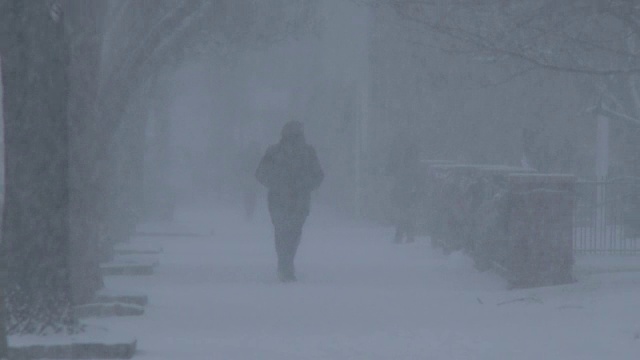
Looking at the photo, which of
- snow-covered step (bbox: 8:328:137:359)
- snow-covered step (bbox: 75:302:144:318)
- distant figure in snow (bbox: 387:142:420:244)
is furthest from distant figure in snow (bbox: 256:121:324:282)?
snow-covered step (bbox: 8:328:137:359)

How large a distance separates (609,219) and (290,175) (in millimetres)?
4893

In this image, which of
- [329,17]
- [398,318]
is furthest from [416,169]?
[329,17]

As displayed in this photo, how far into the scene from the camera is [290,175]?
50.4 feet

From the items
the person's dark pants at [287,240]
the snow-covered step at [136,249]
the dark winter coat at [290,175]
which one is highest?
the dark winter coat at [290,175]

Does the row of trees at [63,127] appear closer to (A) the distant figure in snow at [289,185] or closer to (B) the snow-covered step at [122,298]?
(B) the snow-covered step at [122,298]

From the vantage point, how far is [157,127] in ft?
124

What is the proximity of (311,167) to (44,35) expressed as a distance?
6942 millimetres

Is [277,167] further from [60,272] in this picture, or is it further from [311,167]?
[60,272]

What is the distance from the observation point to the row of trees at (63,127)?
345 inches

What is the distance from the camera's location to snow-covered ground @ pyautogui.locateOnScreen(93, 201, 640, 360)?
9.51m

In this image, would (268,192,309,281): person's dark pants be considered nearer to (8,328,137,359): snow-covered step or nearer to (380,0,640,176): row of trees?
(380,0,640,176): row of trees

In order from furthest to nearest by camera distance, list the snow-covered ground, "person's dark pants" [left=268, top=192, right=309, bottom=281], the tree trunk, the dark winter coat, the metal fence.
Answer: the metal fence, the dark winter coat, "person's dark pants" [left=268, top=192, right=309, bottom=281], the snow-covered ground, the tree trunk

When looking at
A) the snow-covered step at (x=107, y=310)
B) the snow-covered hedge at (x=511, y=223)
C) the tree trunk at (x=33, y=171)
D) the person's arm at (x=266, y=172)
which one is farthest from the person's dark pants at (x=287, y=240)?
the tree trunk at (x=33, y=171)

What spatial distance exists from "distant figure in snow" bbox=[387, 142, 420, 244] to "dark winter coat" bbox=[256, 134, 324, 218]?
5.62 m
